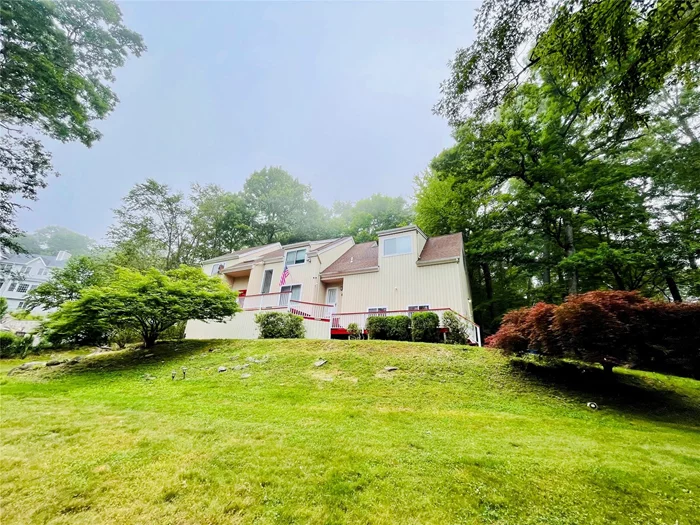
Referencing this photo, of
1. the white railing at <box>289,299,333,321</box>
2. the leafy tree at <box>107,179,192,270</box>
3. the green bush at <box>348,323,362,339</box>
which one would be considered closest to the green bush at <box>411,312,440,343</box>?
the green bush at <box>348,323,362,339</box>

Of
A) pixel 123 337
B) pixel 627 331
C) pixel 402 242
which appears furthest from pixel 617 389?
pixel 123 337

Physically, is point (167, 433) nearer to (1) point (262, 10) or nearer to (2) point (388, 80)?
(2) point (388, 80)

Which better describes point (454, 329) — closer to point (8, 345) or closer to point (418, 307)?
point (418, 307)

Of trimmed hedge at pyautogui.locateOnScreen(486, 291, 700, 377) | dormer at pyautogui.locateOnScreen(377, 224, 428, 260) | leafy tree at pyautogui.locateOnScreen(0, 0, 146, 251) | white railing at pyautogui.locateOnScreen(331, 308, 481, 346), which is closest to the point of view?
trimmed hedge at pyautogui.locateOnScreen(486, 291, 700, 377)

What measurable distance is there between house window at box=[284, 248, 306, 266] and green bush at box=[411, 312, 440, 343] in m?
8.55

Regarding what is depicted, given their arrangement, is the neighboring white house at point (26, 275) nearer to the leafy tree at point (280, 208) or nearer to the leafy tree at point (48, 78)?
the leafy tree at point (280, 208)

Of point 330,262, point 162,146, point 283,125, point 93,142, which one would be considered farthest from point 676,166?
point 162,146

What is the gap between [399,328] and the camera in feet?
35.1

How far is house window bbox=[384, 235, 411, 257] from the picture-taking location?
47.6 ft

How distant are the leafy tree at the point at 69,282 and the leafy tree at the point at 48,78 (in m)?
6.58

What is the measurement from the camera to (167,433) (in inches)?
151

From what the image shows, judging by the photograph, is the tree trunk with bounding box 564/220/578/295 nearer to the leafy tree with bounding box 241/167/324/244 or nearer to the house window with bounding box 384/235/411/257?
the house window with bounding box 384/235/411/257

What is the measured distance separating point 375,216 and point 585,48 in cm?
2440

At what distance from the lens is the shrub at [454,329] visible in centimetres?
1036
